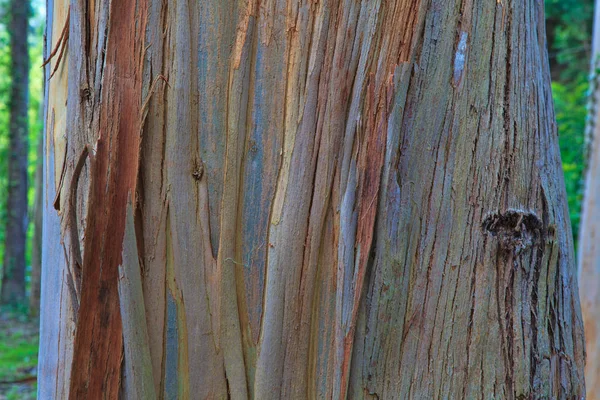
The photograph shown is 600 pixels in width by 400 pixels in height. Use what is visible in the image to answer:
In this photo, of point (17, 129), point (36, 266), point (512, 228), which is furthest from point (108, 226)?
point (36, 266)

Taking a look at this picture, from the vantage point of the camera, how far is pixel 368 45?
1491 mm

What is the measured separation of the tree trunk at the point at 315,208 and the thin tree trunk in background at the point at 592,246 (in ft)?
14.4


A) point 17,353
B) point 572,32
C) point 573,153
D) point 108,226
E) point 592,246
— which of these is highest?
point 572,32

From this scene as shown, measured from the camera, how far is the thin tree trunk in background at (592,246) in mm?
5406

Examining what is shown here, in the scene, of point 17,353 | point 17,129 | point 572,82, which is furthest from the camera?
point 572,82

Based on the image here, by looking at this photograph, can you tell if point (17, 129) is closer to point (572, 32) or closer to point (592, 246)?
point (592, 246)

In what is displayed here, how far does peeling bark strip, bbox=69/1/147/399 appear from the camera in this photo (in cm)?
145

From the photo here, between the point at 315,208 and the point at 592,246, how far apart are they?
5147mm

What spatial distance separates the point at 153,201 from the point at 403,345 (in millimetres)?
709

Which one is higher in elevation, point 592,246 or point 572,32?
point 572,32

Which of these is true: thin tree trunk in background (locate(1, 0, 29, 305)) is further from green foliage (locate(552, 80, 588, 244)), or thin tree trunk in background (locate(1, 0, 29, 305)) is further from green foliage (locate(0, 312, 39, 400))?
green foliage (locate(552, 80, 588, 244))

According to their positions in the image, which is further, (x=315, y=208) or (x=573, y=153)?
(x=573, y=153)

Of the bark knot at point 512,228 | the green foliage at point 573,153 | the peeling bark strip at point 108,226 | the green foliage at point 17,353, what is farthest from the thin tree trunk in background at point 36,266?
A: the bark knot at point 512,228

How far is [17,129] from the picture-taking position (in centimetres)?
959
